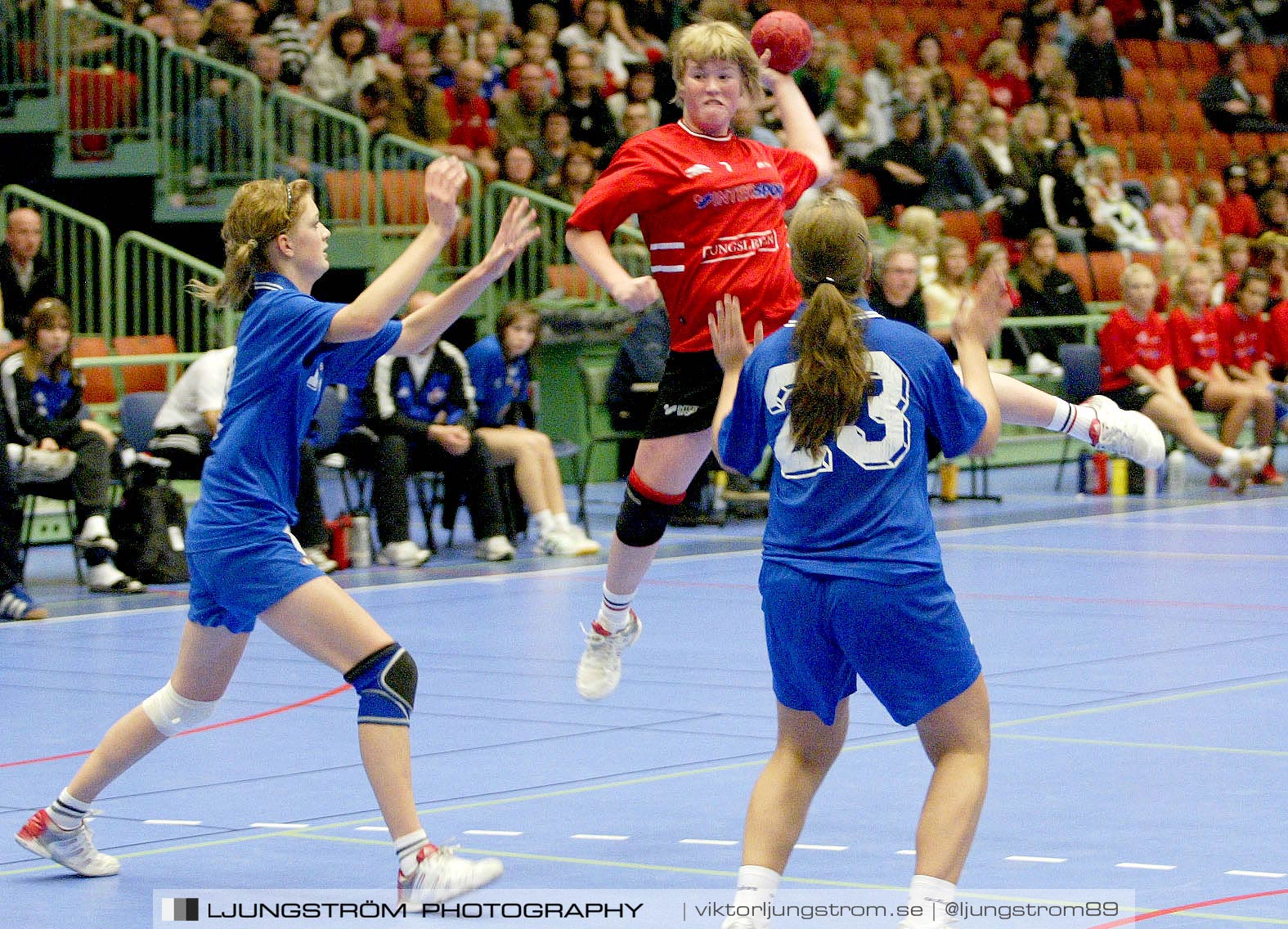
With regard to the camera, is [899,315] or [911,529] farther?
[899,315]

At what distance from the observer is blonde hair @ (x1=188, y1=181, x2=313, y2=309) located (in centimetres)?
477

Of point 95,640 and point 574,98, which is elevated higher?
point 574,98

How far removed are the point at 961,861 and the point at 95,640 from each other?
5710 mm

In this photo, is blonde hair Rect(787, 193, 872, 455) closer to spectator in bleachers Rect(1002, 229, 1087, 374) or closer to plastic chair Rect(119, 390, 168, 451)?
plastic chair Rect(119, 390, 168, 451)

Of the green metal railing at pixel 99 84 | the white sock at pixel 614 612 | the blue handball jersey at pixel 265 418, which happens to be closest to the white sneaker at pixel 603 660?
the white sock at pixel 614 612

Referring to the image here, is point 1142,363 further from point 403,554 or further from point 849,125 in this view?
point 403,554

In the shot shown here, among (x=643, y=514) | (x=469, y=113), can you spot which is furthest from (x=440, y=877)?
(x=469, y=113)

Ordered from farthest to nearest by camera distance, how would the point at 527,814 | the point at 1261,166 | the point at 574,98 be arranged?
the point at 1261,166
the point at 574,98
the point at 527,814

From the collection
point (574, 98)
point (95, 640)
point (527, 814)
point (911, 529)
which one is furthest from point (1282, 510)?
point (911, 529)

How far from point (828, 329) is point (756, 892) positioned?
3.74ft

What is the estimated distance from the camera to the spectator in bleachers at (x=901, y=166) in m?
18.7

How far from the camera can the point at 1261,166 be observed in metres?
→ 21.7

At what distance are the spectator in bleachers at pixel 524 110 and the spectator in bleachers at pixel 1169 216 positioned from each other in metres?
7.09

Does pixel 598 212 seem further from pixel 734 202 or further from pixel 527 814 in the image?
pixel 527 814
